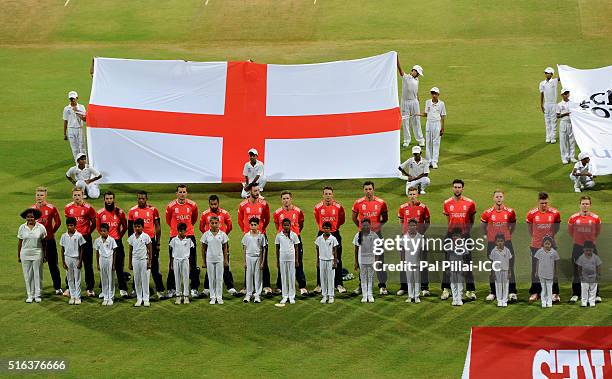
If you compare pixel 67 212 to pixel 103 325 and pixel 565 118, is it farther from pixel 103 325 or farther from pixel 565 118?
pixel 565 118

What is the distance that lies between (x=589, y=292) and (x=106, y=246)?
25.5 feet

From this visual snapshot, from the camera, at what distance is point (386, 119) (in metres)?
26.6

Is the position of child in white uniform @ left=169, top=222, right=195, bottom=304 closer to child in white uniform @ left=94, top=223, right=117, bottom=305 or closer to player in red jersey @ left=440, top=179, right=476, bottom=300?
child in white uniform @ left=94, top=223, right=117, bottom=305

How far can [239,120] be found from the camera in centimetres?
2673

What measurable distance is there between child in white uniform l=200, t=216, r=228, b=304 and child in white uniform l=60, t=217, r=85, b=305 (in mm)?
2020

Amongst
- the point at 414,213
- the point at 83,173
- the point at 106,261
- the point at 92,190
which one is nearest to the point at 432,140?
the point at 414,213

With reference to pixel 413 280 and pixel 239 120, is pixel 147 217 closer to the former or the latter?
pixel 413 280

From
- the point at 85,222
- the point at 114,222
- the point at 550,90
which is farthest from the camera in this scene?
the point at 550,90

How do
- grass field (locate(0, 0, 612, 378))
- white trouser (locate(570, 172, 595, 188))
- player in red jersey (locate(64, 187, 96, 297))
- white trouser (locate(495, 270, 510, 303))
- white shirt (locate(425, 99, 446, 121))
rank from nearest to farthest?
grass field (locate(0, 0, 612, 378))
white trouser (locate(495, 270, 510, 303))
player in red jersey (locate(64, 187, 96, 297))
white trouser (locate(570, 172, 595, 188))
white shirt (locate(425, 99, 446, 121))

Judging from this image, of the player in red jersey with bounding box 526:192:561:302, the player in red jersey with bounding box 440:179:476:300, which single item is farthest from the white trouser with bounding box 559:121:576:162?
the player in red jersey with bounding box 526:192:561:302

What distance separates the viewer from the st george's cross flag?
2639 centimetres

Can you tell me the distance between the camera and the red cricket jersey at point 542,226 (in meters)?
20.5

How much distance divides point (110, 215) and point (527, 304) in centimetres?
693

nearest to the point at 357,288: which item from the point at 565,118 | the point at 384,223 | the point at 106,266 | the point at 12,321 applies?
the point at 384,223
